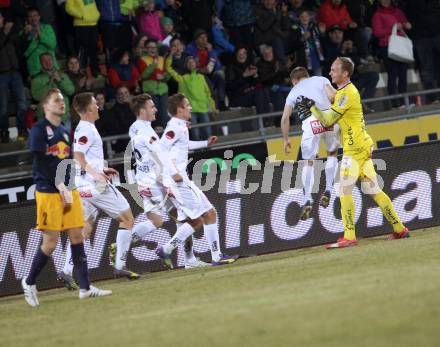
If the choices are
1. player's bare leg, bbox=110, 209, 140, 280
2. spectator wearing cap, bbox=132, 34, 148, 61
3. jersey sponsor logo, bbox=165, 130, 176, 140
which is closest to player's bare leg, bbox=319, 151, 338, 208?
jersey sponsor logo, bbox=165, 130, 176, 140

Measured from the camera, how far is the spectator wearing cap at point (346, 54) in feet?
76.3

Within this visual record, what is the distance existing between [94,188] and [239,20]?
373 inches

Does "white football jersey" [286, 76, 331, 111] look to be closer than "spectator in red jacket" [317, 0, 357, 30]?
Yes

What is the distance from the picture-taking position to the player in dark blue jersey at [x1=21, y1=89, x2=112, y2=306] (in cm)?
1187

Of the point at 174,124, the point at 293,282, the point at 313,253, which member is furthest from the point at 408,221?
the point at 293,282

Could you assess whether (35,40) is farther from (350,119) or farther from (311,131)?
(350,119)

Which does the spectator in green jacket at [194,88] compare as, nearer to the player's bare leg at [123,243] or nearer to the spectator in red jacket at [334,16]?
the spectator in red jacket at [334,16]

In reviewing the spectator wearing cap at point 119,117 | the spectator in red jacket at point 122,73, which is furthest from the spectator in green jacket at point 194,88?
the spectator wearing cap at point 119,117

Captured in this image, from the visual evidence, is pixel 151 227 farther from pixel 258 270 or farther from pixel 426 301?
pixel 426 301

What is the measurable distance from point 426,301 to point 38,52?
12341mm

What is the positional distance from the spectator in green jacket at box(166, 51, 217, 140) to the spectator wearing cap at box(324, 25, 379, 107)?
3.41 meters

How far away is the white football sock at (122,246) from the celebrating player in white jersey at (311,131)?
2.76 metres

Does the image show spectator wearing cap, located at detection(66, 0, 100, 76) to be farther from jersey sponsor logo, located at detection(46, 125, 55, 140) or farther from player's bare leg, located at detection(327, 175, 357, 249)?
jersey sponsor logo, located at detection(46, 125, 55, 140)

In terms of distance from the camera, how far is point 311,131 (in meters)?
16.9
